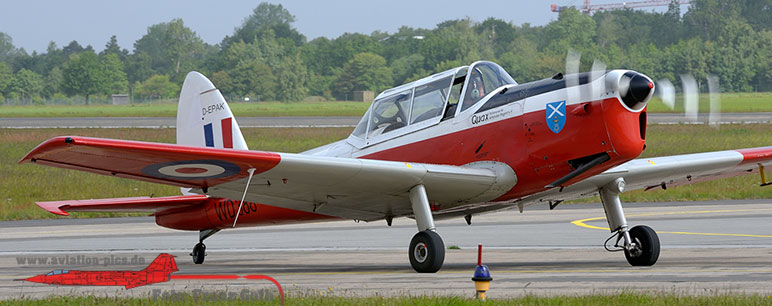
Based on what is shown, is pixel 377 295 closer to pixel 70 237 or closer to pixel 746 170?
pixel 746 170

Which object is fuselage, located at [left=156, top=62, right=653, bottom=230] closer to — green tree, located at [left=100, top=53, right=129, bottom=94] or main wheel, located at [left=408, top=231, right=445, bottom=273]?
main wheel, located at [left=408, top=231, right=445, bottom=273]

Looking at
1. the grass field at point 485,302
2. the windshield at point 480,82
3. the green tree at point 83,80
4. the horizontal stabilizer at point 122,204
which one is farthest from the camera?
the green tree at point 83,80

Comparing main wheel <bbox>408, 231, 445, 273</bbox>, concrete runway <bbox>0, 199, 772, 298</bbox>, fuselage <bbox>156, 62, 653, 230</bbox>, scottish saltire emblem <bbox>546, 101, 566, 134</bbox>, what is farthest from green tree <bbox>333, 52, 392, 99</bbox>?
scottish saltire emblem <bbox>546, 101, 566, 134</bbox>

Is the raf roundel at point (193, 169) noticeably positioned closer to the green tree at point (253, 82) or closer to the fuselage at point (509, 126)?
the fuselage at point (509, 126)

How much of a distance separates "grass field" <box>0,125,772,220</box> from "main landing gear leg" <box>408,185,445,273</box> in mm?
12549

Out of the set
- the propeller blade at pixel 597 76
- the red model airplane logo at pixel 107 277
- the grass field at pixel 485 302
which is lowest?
the red model airplane logo at pixel 107 277

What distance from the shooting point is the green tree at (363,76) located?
368 feet

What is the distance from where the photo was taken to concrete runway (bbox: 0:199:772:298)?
930cm

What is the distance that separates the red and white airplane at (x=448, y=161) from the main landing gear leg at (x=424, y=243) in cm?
2

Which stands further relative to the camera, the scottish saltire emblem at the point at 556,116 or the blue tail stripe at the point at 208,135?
the blue tail stripe at the point at 208,135

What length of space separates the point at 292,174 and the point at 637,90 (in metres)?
3.64

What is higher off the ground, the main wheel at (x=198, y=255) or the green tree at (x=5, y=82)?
the green tree at (x=5, y=82)

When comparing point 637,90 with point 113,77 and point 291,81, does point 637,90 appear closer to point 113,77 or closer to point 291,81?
point 291,81

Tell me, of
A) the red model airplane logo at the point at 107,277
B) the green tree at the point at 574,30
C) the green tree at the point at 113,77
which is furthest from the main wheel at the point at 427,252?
the green tree at the point at 113,77
